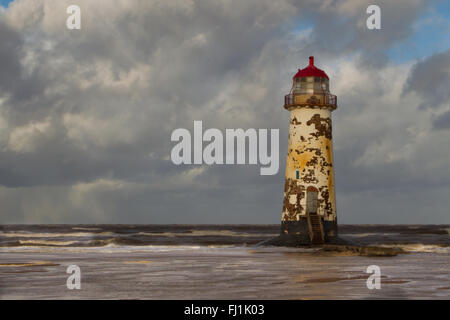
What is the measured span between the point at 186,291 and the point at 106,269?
7024mm

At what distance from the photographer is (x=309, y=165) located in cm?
3300

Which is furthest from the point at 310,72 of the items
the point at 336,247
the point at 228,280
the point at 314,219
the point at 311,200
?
the point at 228,280

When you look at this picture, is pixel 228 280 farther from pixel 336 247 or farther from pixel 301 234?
pixel 301 234

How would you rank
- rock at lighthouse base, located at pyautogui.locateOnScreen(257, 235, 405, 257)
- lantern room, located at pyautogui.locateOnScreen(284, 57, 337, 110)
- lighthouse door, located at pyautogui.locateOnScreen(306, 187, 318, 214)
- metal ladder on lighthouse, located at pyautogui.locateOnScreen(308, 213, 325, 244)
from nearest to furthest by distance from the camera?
rock at lighthouse base, located at pyautogui.locateOnScreen(257, 235, 405, 257), metal ladder on lighthouse, located at pyautogui.locateOnScreen(308, 213, 325, 244), lighthouse door, located at pyautogui.locateOnScreen(306, 187, 318, 214), lantern room, located at pyautogui.locateOnScreen(284, 57, 337, 110)

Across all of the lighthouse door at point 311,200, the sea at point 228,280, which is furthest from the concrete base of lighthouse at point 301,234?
the sea at point 228,280

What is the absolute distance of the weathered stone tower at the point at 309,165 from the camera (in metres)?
32.8

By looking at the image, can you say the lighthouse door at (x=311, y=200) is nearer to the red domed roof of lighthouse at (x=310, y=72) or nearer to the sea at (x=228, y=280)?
the red domed roof of lighthouse at (x=310, y=72)

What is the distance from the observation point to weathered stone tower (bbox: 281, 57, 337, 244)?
32.8m

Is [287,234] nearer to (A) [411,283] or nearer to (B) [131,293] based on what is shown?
(A) [411,283]

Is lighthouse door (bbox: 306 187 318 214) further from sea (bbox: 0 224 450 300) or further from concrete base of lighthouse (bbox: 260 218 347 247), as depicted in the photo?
sea (bbox: 0 224 450 300)

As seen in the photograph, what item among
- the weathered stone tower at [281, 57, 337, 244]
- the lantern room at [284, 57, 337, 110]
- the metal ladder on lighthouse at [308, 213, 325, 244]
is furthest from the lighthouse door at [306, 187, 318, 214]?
the lantern room at [284, 57, 337, 110]

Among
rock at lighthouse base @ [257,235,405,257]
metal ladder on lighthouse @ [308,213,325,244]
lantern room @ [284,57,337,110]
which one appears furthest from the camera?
lantern room @ [284,57,337,110]
